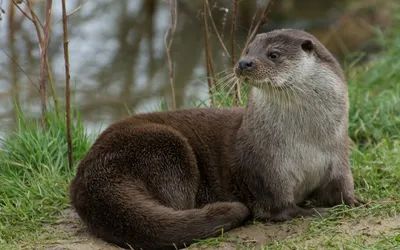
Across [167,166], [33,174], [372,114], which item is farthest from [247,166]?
[372,114]

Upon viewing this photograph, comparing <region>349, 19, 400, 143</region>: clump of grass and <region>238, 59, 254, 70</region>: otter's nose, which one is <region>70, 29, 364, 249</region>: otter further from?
<region>349, 19, 400, 143</region>: clump of grass

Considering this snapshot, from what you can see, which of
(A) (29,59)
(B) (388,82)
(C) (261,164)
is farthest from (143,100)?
(C) (261,164)

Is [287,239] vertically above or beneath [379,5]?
beneath

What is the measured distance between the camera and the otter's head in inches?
152

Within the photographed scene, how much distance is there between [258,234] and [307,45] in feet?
3.23

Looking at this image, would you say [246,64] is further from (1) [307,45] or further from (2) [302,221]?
(2) [302,221]

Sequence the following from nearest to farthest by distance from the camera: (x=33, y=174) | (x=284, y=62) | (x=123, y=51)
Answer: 1. (x=284, y=62)
2. (x=33, y=174)
3. (x=123, y=51)

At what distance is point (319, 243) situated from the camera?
12.0ft

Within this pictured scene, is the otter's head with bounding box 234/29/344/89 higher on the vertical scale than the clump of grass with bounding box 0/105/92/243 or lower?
higher

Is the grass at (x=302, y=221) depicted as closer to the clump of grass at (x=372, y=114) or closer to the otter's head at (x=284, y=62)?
the clump of grass at (x=372, y=114)

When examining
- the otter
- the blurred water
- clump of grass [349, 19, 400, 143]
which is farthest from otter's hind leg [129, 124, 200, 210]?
the blurred water

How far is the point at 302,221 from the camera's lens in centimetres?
400

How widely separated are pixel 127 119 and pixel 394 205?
1503mm

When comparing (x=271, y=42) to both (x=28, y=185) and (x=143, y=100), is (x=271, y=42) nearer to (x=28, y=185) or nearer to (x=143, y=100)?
(x=28, y=185)
